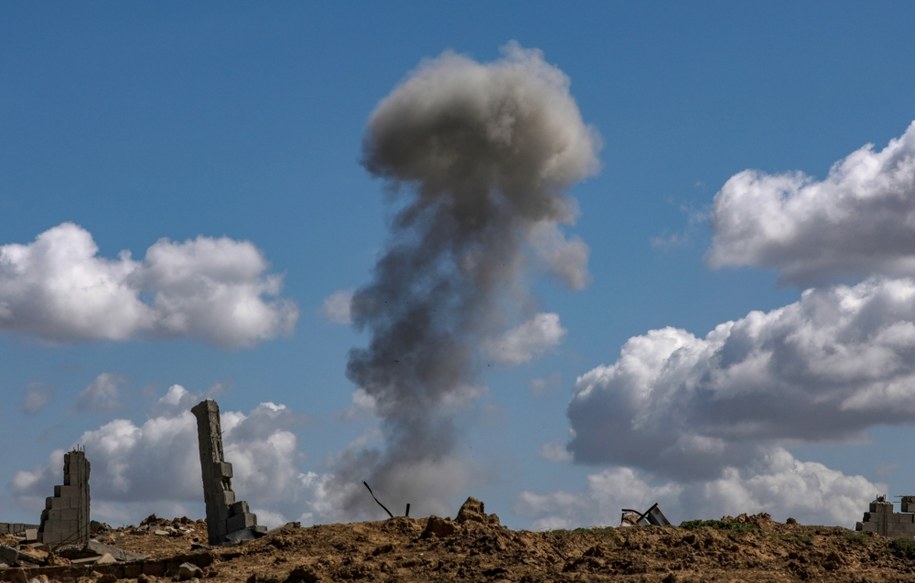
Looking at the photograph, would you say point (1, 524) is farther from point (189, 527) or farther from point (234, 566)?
point (234, 566)

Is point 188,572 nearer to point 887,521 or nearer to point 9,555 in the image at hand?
point 9,555

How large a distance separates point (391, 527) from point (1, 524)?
50.5 feet

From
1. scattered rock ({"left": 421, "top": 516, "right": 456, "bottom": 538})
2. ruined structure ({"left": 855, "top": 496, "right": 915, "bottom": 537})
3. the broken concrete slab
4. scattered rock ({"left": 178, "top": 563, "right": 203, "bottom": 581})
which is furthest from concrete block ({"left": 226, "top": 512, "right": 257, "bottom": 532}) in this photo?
ruined structure ({"left": 855, "top": 496, "right": 915, "bottom": 537})

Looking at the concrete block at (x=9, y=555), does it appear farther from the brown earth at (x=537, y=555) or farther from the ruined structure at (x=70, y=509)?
the ruined structure at (x=70, y=509)

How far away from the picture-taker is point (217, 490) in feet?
97.9

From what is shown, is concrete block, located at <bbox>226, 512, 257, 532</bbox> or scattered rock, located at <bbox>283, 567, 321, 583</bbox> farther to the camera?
concrete block, located at <bbox>226, 512, 257, 532</bbox>

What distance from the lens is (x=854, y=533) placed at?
29.7m

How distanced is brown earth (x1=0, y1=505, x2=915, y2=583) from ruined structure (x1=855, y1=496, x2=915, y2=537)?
4.02 m

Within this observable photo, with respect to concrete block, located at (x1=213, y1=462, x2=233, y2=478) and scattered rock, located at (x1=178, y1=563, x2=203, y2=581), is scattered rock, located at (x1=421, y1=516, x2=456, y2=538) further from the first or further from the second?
concrete block, located at (x1=213, y1=462, x2=233, y2=478)

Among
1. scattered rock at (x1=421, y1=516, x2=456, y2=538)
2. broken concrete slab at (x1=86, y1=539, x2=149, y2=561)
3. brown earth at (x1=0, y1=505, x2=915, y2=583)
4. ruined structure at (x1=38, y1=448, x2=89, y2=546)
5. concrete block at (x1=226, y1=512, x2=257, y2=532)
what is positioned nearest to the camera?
brown earth at (x1=0, y1=505, x2=915, y2=583)

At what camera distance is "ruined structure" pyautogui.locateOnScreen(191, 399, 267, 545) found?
28953 mm

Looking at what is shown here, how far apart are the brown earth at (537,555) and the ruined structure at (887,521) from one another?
402 cm

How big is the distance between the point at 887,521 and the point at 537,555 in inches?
535

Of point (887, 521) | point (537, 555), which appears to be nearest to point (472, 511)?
point (537, 555)
